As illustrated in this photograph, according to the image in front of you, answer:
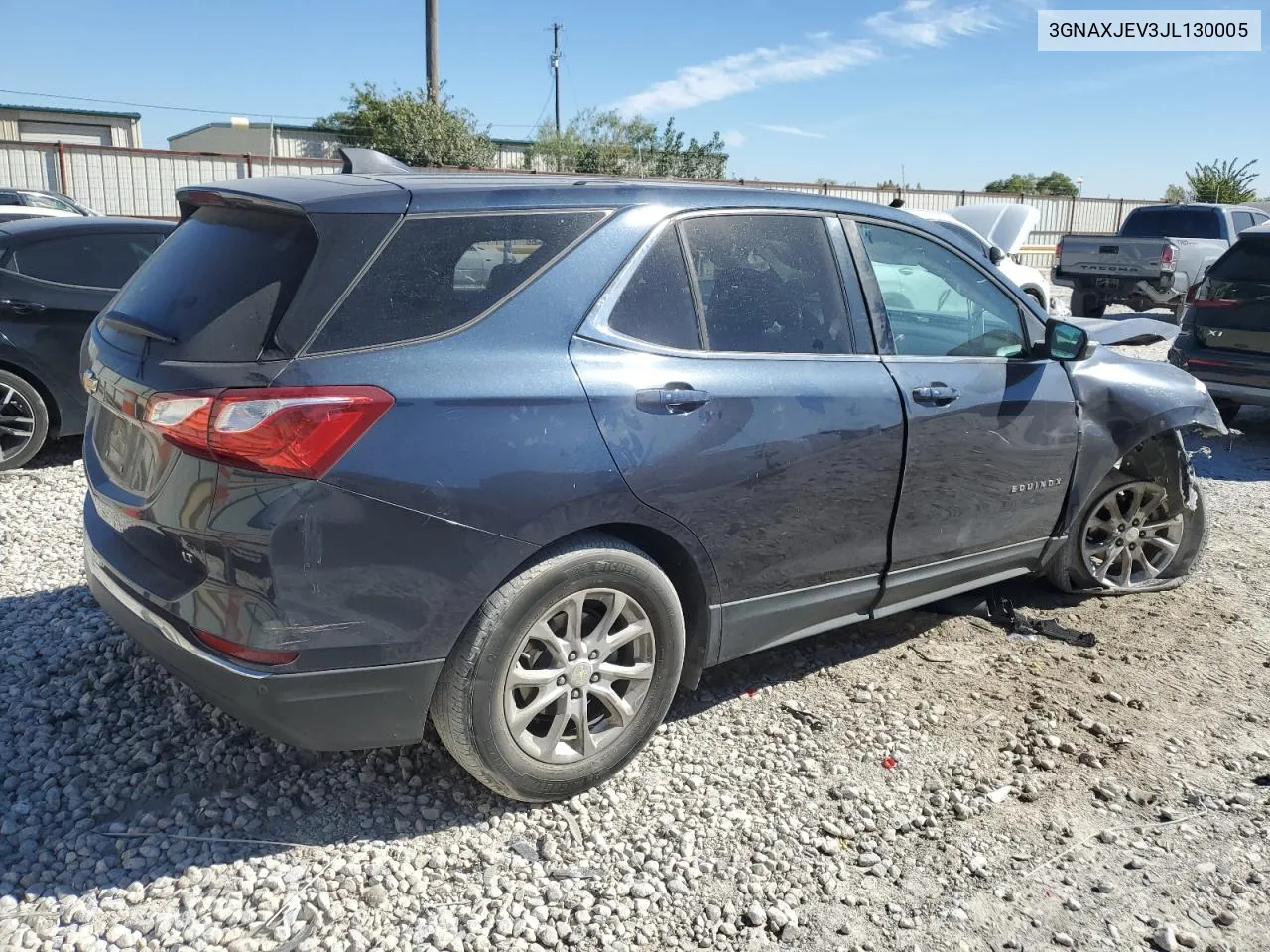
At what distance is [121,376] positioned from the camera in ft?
9.06

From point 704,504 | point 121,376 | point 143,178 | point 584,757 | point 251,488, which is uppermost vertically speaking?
point 143,178

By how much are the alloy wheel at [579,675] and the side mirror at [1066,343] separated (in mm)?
2165

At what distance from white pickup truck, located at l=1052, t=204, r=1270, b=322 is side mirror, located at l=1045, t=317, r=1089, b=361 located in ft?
43.0

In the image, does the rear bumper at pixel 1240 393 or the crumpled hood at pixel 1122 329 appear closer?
the rear bumper at pixel 1240 393

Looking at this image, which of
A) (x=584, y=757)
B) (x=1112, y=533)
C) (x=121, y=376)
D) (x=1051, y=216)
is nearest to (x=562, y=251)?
(x=121, y=376)

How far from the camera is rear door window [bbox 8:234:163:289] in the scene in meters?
6.43

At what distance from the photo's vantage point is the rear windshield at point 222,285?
253 centimetres

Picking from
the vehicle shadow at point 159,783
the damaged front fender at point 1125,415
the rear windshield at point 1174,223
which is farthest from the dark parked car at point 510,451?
the rear windshield at point 1174,223

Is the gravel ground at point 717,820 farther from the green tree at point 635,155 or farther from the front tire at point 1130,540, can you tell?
the green tree at point 635,155

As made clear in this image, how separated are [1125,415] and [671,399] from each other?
2496 mm

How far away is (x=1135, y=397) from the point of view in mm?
4395

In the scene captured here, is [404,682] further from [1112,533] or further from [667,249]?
[1112,533]

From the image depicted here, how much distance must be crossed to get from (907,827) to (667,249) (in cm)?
189

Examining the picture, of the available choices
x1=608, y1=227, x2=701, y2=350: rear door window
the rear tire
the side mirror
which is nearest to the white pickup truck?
the side mirror
